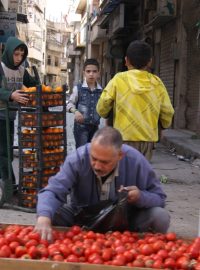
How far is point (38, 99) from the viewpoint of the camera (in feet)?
17.9

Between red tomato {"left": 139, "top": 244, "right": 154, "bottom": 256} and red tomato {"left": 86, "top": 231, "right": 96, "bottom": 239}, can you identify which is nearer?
red tomato {"left": 139, "top": 244, "right": 154, "bottom": 256}

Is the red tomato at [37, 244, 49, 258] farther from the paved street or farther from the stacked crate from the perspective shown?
the stacked crate

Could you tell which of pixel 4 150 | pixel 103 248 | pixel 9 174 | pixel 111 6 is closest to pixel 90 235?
pixel 103 248

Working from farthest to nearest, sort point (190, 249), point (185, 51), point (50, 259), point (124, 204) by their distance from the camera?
point (185, 51) → point (124, 204) → point (190, 249) → point (50, 259)

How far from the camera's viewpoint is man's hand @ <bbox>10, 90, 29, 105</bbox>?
5.43m

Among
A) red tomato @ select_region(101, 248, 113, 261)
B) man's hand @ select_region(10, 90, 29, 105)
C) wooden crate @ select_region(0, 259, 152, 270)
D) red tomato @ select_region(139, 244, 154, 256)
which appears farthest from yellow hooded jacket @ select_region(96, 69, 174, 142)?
wooden crate @ select_region(0, 259, 152, 270)

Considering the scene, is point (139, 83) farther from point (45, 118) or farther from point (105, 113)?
point (45, 118)

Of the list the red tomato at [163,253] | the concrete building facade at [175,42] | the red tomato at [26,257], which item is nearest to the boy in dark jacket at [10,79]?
the red tomato at [26,257]

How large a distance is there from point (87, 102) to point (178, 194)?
1.88 m

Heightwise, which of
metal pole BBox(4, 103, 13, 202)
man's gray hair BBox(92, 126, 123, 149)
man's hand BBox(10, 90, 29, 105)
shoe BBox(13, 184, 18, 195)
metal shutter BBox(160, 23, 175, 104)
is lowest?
shoe BBox(13, 184, 18, 195)

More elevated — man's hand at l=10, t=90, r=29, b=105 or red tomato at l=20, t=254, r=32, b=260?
man's hand at l=10, t=90, r=29, b=105

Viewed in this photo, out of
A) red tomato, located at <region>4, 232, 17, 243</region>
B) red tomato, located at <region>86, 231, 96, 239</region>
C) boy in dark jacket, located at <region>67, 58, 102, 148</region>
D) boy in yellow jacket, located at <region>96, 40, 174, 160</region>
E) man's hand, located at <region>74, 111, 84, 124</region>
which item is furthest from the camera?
boy in dark jacket, located at <region>67, 58, 102, 148</region>

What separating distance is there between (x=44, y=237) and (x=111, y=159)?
0.63m

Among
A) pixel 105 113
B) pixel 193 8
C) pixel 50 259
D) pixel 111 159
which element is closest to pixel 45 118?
pixel 105 113
